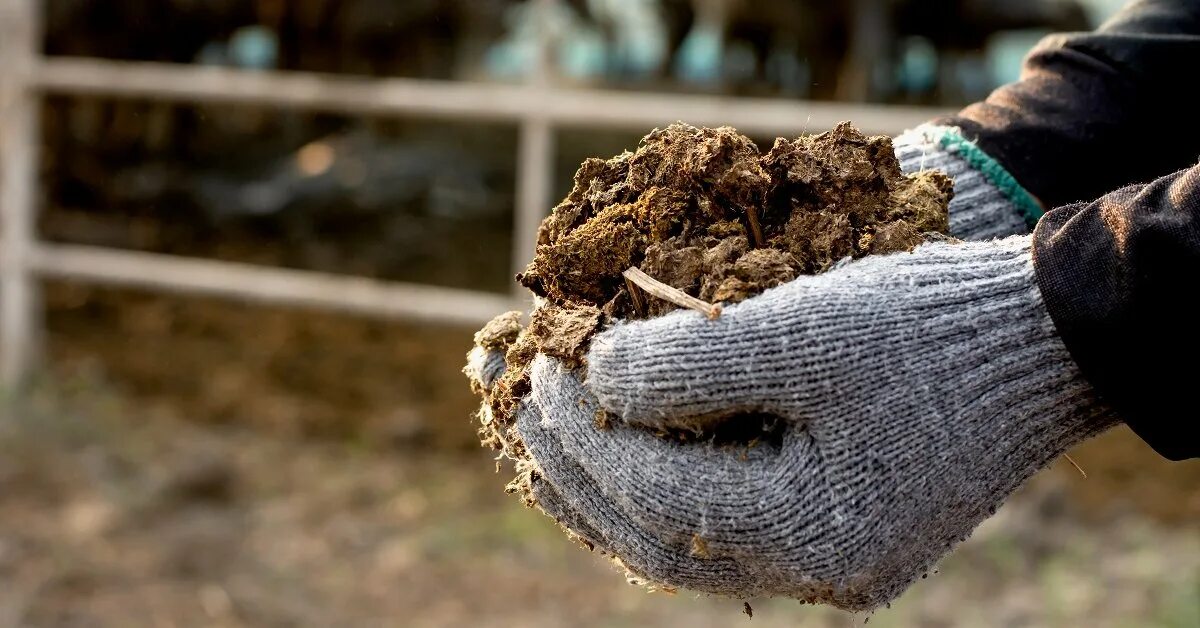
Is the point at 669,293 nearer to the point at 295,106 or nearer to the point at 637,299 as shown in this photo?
the point at 637,299

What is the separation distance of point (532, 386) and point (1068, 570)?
2.29 m

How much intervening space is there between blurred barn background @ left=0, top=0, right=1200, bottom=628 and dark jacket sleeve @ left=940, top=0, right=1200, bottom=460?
0.64 meters

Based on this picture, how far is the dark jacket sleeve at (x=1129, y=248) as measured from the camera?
3.23ft

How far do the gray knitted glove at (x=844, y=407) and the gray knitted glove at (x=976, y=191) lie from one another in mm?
240

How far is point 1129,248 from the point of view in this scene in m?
0.99

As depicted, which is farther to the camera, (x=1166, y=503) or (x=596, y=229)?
(x=1166, y=503)

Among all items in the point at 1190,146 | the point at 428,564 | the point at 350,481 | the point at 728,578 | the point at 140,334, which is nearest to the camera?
the point at 728,578

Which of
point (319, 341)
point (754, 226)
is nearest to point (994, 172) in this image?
point (754, 226)

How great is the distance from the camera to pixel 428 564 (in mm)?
3219

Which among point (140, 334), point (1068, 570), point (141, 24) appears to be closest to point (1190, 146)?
point (1068, 570)

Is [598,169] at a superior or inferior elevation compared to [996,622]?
superior

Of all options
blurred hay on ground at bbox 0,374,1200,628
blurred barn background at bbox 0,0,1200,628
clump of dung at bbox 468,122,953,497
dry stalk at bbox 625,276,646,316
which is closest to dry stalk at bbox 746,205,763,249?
clump of dung at bbox 468,122,953,497

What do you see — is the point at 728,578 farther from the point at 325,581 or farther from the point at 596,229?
the point at 325,581

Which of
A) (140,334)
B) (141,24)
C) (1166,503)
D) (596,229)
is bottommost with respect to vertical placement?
(140,334)
